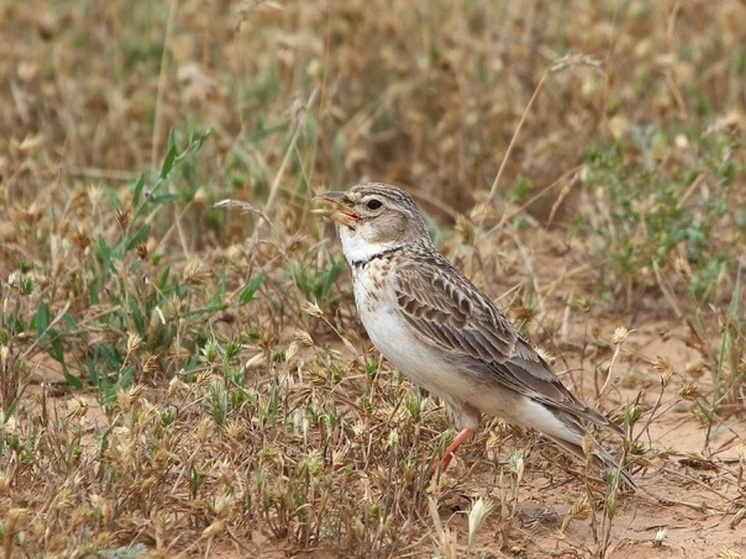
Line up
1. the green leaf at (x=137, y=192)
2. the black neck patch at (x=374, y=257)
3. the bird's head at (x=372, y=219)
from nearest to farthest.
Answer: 1. the black neck patch at (x=374, y=257)
2. the bird's head at (x=372, y=219)
3. the green leaf at (x=137, y=192)

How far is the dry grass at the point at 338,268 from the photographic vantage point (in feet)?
16.8

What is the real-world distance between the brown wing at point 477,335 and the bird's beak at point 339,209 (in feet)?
1.32

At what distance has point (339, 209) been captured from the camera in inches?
249

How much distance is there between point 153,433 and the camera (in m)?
5.19

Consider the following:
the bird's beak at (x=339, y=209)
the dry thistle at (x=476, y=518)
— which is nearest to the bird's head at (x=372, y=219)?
the bird's beak at (x=339, y=209)

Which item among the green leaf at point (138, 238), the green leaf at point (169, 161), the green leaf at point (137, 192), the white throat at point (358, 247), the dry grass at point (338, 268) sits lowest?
the dry grass at point (338, 268)

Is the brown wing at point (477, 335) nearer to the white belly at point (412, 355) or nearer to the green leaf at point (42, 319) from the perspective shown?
the white belly at point (412, 355)

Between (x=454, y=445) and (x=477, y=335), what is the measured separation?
0.47m

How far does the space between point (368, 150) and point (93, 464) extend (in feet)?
13.8

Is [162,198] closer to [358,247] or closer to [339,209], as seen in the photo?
[339,209]

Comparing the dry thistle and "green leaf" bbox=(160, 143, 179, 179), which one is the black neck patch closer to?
"green leaf" bbox=(160, 143, 179, 179)

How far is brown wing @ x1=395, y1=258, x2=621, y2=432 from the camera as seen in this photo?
18.6 feet

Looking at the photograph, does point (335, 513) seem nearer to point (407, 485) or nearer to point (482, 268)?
point (407, 485)

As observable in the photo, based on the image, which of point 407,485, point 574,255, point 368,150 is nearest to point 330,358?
point 407,485
